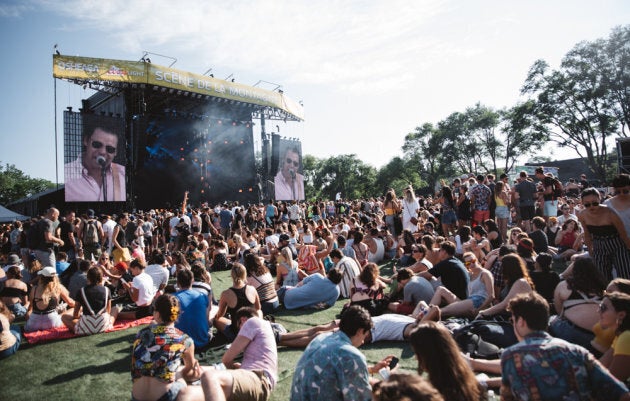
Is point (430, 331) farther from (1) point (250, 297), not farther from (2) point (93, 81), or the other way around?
(2) point (93, 81)

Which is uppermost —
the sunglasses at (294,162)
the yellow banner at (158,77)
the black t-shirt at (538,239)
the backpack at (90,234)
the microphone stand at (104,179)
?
the yellow banner at (158,77)

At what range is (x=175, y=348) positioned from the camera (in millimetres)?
3088

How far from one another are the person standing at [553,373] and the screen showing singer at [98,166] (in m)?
20.8

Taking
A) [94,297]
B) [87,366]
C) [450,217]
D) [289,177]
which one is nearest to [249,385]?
[87,366]

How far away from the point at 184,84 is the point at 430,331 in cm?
2373

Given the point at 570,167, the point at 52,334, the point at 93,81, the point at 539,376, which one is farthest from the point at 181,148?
the point at 570,167

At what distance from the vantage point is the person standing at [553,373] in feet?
6.81

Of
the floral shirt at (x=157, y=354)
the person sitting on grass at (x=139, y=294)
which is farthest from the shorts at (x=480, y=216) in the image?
the floral shirt at (x=157, y=354)

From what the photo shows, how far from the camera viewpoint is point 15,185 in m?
63.5

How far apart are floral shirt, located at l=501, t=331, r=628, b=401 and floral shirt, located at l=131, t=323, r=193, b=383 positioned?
243 cm

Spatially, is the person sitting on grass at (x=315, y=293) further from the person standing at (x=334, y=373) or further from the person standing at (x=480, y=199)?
the person standing at (x=480, y=199)

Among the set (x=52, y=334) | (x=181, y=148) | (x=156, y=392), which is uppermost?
(x=181, y=148)

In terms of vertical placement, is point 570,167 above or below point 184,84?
below

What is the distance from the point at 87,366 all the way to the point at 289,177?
2553cm
